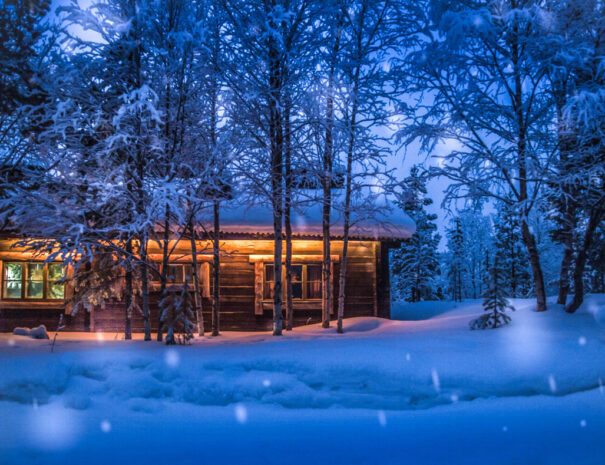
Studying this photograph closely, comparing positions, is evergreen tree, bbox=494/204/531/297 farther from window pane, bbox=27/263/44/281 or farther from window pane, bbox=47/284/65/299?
window pane, bbox=27/263/44/281

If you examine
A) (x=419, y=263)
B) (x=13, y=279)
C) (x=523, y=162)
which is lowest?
(x=13, y=279)

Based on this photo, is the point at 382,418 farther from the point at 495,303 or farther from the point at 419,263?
the point at 419,263

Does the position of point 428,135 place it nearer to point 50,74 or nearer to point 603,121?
point 603,121

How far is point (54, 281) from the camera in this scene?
49.0ft

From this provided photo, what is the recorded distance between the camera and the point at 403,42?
40.0 ft

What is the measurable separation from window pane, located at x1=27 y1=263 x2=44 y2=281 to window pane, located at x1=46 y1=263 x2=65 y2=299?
36 cm

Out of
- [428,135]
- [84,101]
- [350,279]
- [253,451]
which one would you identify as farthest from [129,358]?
[350,279]

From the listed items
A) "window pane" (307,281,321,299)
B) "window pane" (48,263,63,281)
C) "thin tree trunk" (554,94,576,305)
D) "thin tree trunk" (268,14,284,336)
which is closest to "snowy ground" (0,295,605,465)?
"thin tree trunk" (554,94,576,305)

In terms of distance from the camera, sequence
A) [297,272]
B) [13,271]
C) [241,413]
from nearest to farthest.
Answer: [241,413] < [13,271] < [297,272]

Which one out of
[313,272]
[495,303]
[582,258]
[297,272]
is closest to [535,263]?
[582,258]

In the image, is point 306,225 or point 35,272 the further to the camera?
point 35,272

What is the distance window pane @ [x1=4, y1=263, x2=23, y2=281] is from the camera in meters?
15.0

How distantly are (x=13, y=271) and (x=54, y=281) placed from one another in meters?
1.45

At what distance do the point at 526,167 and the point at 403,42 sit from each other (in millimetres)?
4988
